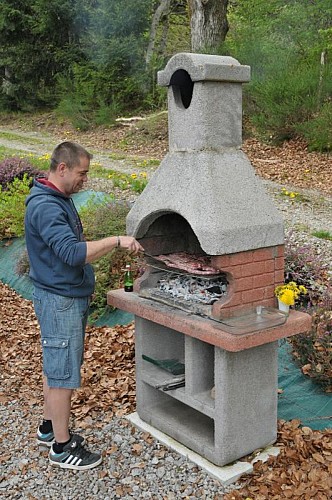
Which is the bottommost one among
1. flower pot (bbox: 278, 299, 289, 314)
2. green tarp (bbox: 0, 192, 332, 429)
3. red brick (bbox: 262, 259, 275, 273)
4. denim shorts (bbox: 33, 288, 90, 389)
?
green tarp (bbox: 0, 192, 332, 429)

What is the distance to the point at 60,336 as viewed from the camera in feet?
11.8

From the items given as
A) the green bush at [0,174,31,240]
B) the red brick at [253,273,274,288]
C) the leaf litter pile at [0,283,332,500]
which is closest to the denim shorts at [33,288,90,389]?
the leaf litter pile at [0,283,332,500]

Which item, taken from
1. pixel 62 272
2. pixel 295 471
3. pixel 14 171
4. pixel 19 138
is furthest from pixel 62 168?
pixel 19 138

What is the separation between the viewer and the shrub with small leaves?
36.0 ft

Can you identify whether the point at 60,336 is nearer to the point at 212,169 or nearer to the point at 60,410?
the point at 60,410

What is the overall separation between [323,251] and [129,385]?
10.4ft

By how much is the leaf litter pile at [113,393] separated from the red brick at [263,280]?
3.42 ft

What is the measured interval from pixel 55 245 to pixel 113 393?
1.83 meters

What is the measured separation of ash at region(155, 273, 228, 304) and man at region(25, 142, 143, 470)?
1.53ft

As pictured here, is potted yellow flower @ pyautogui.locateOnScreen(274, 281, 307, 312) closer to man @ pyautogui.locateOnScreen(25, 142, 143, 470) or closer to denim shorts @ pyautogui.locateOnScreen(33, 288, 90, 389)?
man @ pyautogui.locateOnScreen(25, 142, 143, 470)

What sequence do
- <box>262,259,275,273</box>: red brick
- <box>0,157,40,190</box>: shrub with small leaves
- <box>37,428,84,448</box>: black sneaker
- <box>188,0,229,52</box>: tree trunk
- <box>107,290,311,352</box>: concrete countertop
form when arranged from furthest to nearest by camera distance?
<box>188,0,229,52</box>: tree trunk → <box>0,157,40,190</box>: shrub with small leaves → <box>37,428,84,448</box>: black sneaker → <box>262,259,275,273</box>: red brick → <box>107,290,311,352</box>: concrete countertop

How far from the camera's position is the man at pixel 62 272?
11.1 ft

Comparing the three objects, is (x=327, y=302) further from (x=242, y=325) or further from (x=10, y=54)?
(x=10, y=54)

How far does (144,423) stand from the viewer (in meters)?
4.20
